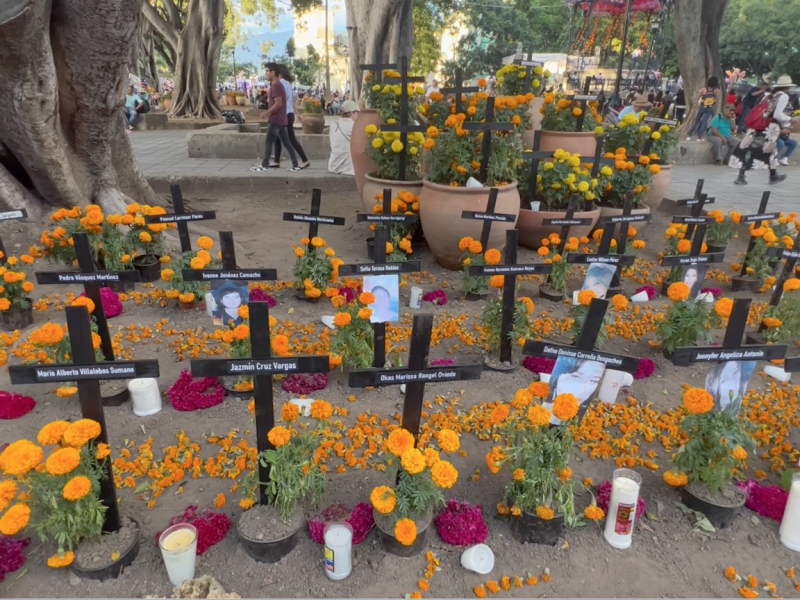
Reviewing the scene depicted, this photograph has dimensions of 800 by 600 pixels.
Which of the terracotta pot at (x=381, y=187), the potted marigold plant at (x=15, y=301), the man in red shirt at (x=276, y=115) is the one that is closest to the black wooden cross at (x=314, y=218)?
the terracotta pot at (x=381, y=187)

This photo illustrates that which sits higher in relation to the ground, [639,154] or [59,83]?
[59,83]

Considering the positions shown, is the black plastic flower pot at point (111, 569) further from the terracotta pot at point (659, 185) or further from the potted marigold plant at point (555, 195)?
the terracotta pot at point (659, 185)

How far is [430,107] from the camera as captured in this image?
537 centimetres

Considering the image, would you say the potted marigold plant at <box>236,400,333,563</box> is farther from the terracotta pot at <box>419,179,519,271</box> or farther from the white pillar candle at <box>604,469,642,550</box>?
the terracotta pot at <box>419,179,519,271</box>

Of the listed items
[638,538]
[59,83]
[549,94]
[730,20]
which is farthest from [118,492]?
[730,20]

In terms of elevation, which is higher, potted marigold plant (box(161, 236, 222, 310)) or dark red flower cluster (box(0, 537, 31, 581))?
potted marigold plant (box(161, 236, 222, 310))

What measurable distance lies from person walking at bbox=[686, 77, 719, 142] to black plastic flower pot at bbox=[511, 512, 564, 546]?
1187 cm

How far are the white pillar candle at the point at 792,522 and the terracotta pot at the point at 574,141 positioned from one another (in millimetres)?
4319

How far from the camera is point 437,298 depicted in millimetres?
4207

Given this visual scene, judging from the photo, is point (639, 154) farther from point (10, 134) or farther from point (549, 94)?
point (10, 134)

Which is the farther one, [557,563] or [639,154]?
[639,154]

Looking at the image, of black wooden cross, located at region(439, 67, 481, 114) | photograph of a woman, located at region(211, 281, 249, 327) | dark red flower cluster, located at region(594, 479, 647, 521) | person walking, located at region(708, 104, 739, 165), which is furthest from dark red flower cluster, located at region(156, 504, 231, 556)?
person walking, located at region(708, 104, 739, 165)

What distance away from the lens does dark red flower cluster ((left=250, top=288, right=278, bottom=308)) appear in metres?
3.96

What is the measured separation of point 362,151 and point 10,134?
3.35m
